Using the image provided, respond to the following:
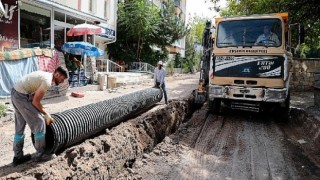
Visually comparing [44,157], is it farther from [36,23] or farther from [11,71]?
[36,23]

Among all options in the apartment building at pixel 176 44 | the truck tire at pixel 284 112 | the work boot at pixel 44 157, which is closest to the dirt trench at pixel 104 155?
the work boot at pixel 44 157

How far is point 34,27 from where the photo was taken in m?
13.6

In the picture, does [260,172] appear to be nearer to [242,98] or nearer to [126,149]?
[126,149]

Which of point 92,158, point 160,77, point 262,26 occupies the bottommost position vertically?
point 92,158

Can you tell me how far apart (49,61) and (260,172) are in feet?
28.7

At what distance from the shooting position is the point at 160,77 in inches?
443

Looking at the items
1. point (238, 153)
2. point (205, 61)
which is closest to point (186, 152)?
point (238, 153)

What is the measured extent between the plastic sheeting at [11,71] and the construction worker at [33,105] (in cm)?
532

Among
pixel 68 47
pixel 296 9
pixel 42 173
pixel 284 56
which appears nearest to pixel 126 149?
pixel 42 173

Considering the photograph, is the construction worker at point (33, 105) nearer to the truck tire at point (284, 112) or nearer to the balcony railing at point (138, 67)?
the truck tire at point (284, 112)

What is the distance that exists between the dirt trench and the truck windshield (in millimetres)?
3011

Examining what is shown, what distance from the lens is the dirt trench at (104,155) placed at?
163 inches

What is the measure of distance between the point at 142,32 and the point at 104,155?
18.9 meters

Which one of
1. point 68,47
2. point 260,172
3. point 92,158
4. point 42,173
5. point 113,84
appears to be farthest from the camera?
point 113,84
